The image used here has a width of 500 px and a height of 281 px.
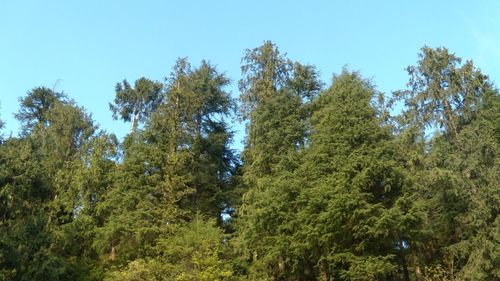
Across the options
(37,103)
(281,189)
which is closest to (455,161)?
(281,189)

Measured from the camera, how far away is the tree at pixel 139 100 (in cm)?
3594

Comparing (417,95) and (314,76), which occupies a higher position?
(314,76)

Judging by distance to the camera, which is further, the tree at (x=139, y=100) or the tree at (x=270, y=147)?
the tree at (x=139, y=100)

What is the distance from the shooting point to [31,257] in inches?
871

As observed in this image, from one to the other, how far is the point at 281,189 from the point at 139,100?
1741 centimetres

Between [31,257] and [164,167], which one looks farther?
[164,167]

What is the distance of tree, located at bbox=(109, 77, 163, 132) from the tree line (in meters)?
5.08

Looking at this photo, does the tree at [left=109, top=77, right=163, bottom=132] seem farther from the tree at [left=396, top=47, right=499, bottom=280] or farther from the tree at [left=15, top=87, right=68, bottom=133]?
the tree at [left=396, top=47, right=499, bottom=280]

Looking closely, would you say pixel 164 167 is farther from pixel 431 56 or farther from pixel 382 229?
pixel 431 56

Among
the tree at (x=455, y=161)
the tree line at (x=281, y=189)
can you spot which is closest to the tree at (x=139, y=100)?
the tree line at (x=281, y=189)

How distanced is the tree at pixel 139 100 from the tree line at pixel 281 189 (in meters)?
5.08

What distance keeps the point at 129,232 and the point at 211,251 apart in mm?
5601

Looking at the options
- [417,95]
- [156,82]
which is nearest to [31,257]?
[156,82]

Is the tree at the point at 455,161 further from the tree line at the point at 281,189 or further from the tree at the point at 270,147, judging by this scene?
the tree at the point at 270,147
